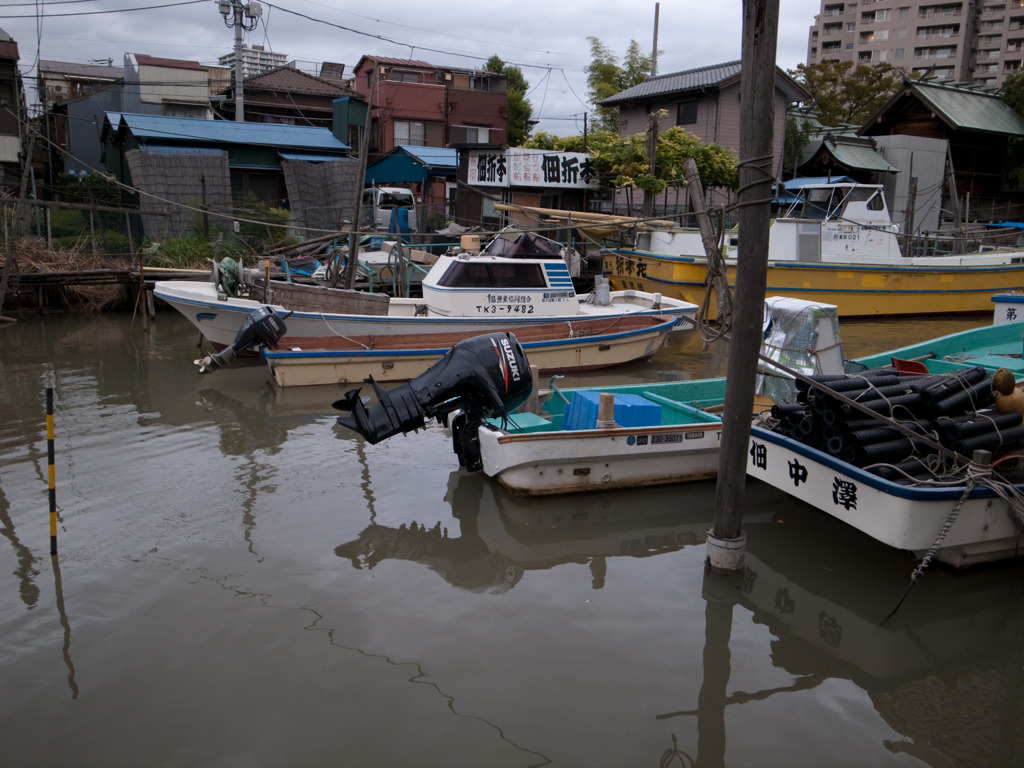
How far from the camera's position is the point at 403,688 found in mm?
4445

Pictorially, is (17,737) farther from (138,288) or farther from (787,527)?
(138,288)

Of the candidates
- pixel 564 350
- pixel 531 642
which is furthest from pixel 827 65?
pixel 531 642

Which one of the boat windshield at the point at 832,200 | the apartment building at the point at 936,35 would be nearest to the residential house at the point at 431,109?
the boat windshield at the point at 832,200

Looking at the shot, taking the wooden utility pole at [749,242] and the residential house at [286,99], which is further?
the residential house at [286,99]

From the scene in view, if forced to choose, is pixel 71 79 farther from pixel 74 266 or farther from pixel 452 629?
pixel 452 629

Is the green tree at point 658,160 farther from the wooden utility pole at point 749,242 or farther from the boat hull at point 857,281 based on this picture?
the wooden utility pole at point 749,242

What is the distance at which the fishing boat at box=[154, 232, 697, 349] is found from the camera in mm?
12219

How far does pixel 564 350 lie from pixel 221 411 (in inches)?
205

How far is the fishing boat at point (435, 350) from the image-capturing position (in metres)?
11.3

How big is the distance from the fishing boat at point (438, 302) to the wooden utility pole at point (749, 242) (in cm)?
707

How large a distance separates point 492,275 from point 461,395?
581 cm

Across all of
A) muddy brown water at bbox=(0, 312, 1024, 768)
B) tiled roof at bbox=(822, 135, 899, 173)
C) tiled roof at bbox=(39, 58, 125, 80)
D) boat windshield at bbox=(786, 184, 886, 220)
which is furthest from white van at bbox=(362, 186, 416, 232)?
tiled roof at bbox=(39, 58, 125, 80)

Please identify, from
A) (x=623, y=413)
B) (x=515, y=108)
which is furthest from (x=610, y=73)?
(x=623, y=413)

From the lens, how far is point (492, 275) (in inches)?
500
